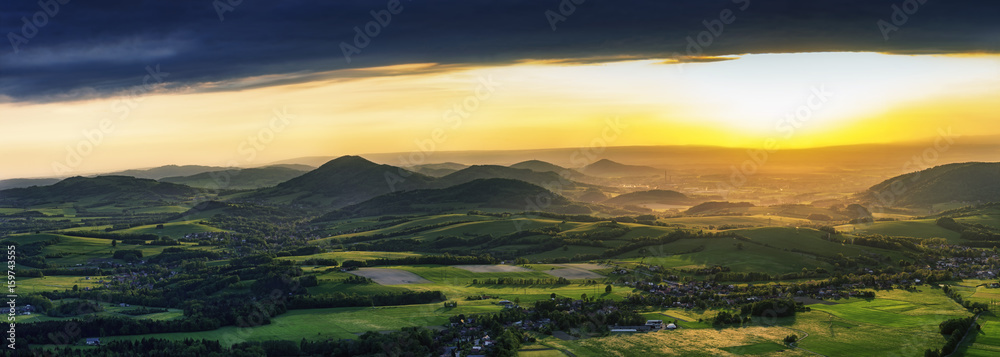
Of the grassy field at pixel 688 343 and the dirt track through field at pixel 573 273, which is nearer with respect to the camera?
the grassy field at pixel 688 343

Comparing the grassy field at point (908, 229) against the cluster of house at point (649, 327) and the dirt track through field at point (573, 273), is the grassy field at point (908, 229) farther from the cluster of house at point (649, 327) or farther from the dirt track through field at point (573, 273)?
the cluster of house at point (649, 327)

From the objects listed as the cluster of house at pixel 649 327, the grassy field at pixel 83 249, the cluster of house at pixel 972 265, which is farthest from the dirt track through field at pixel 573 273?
the grassy field at pixel 83 249

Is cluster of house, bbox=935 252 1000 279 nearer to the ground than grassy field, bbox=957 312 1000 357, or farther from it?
farther from it

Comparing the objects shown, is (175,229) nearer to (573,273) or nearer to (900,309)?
(573,273)

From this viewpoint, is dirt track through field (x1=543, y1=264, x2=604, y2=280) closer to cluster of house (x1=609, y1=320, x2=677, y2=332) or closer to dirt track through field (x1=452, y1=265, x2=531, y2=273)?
dirt track through field (x1=452, y1=265, x2=531, y2=273)

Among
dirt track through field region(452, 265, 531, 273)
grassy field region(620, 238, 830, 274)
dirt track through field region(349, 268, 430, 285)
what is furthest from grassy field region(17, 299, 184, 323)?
grassy field region(620, 238, 830, 274)

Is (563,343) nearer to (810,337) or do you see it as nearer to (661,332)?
(661,332)

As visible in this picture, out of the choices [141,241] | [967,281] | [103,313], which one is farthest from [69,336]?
[967,281]

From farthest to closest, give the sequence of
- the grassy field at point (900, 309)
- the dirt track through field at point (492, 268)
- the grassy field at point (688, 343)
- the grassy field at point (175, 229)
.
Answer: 1. the grassy field at point (175, 229)
2. the dirt track through field at point (492, 268)
3. the grassy field at point (900, 309)
4. the grassy field at point (688, 343)

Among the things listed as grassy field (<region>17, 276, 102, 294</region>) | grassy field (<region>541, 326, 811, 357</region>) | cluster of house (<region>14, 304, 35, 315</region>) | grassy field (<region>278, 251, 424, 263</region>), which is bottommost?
grassy field (<region>541, 326, 811, 357</region>)
